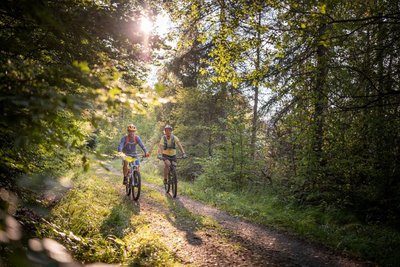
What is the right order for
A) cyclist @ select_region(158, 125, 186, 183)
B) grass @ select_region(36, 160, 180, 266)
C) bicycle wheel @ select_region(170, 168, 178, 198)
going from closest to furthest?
grass @ select_region(36, 160, 180, 266) → bicycle wheel @ select_region(170, 168, 178, 198) → cyclist @ select_region(158, 125, 186, 183)

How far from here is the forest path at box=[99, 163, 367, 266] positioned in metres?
5.70

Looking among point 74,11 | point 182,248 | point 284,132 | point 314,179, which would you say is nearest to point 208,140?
point 284,132

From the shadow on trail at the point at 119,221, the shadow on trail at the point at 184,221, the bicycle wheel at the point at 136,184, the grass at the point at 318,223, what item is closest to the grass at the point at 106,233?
the shadow on trail at the point at 119,221

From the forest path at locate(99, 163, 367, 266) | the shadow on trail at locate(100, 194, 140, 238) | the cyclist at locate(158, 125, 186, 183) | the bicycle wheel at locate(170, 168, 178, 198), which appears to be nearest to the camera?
the forest path at locate(99, 163, 367, 266)

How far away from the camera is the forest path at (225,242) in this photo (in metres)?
5.70

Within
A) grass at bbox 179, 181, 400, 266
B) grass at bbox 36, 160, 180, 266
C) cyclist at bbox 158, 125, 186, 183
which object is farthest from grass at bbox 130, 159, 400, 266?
grass at bbox 36, 160, 180, 266

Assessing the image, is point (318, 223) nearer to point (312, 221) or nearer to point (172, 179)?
point (312, 221)

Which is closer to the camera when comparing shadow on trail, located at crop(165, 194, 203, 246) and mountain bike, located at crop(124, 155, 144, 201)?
shadow on trail, located at crop(165, 194, 203, 246)

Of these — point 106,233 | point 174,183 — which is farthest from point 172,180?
point 106,233

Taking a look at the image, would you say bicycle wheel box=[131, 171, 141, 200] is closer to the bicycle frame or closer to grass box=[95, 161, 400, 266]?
grass box=[95, 161, 400, 266]

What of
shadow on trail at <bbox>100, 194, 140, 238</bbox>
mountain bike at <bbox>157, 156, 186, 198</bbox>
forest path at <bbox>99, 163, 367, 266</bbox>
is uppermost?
mountain bike at <bbox>157, 156, 186, 198</bbox>

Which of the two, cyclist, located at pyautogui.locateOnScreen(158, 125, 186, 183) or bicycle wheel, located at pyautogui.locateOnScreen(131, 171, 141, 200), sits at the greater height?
cyclist, located at pyautogui.locateOnScreen(158, 125, 186, 183)

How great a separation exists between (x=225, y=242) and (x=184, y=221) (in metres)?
1.70

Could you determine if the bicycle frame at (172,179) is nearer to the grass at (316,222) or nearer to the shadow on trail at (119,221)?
the grass at (316,222)
